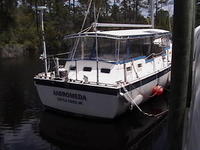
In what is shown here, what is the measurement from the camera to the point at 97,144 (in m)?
7.67

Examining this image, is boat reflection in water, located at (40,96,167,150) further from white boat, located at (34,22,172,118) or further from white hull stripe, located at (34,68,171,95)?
white hull stripe, located at (34,68,171,95)

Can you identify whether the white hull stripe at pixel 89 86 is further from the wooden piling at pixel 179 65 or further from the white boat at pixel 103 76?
the wooden piling at pixel 179 65

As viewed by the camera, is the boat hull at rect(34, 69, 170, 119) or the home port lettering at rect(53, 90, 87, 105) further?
the home port lettering at rect(53, 90, 87, 105)

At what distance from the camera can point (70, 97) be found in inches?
353

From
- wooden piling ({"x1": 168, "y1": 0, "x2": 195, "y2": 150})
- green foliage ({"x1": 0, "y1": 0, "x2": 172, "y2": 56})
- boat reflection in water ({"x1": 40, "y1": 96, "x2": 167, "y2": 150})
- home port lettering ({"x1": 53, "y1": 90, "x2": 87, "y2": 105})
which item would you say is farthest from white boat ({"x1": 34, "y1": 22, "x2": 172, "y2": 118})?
green foliage ({"x1": 0, "y1": 0, "x2": 172, "y2": 56})

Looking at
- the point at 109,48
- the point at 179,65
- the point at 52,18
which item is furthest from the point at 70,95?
the point at 52,18

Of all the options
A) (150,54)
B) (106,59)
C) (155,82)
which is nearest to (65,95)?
(106,59)

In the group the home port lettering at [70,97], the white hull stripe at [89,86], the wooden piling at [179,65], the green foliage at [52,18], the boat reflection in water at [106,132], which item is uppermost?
the green foliage at [52,18]

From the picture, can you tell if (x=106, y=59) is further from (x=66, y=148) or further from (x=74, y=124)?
(x=66, y=148)

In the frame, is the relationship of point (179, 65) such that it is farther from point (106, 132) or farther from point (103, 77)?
point (103, 77)

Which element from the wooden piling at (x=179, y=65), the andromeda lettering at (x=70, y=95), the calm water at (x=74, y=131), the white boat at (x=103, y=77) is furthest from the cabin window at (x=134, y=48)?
the wooden piling at (x=179, y=65)

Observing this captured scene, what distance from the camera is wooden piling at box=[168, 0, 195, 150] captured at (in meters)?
3.46

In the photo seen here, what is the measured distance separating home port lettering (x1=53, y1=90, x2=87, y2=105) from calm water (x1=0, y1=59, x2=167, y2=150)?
0.76m

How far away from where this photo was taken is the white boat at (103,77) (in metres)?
8.54
